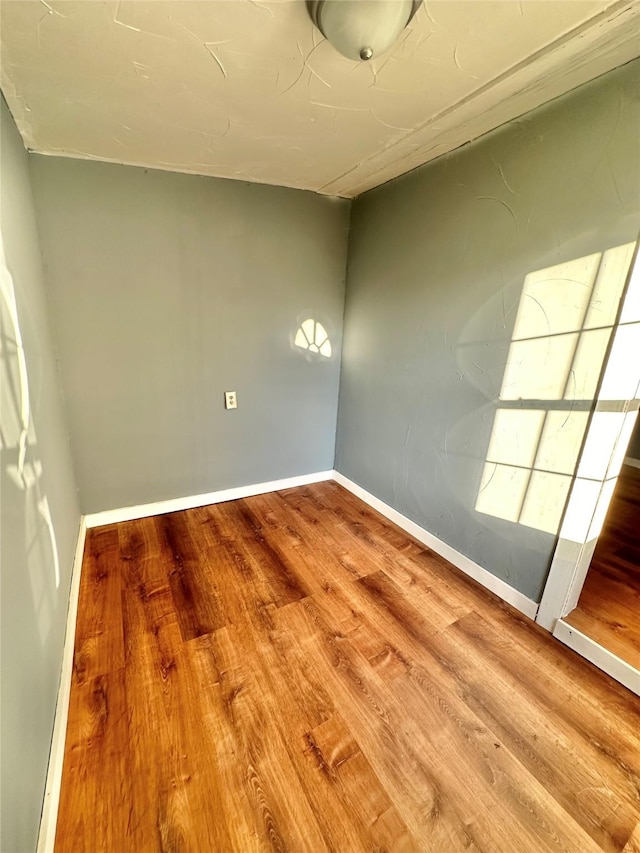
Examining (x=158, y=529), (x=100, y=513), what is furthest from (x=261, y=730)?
(x=100, y=513)

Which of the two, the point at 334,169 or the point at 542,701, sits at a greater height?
the point at 334,169

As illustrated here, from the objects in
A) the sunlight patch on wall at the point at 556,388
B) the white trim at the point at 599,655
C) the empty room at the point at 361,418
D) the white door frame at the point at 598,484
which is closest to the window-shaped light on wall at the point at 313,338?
the empty room at the point at 361,418

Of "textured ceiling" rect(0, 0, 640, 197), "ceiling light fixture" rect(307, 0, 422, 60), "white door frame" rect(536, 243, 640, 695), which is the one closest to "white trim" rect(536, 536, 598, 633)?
"white door frame" rect(536, 243, 640, 695)

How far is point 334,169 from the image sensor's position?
188 cm

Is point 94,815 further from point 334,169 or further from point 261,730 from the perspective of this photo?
point 334,169

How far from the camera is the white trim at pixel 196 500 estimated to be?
2.20m

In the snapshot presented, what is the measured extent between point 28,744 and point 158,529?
139cm

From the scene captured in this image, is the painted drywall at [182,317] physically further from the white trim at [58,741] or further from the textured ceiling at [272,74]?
the white trim at [58,741]

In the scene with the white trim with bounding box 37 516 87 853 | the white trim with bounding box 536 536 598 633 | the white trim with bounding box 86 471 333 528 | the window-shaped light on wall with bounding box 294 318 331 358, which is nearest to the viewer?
the white trim with bounding box 37 516 87 853

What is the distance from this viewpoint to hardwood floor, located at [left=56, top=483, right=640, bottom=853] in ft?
3.09

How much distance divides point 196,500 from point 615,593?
2.44 m

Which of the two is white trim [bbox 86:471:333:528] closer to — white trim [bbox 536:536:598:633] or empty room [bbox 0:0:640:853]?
empty room [bbox 0:0:640:853]

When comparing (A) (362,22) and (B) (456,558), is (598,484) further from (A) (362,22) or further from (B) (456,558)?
(A) (362,22)

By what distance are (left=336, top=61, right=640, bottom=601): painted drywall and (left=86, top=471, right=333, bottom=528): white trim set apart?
52 cm
